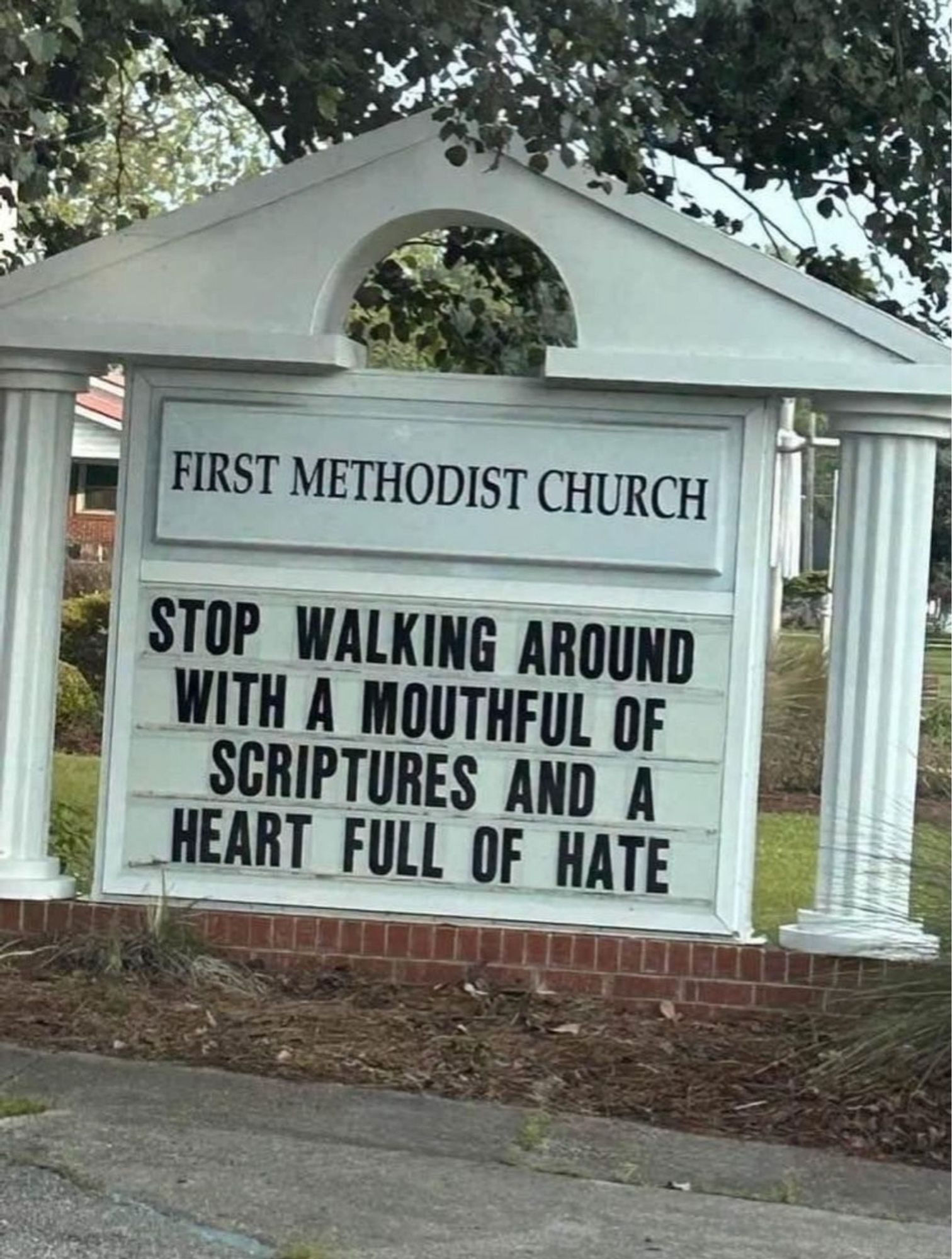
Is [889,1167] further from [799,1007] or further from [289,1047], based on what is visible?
[289,1047]

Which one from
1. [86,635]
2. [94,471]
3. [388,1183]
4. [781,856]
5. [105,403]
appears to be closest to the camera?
[388,1183]

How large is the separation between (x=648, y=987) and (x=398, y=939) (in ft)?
3.12

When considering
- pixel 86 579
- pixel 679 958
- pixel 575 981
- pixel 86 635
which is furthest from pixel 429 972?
pixel 86 579

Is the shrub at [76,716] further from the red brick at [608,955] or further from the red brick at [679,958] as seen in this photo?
the red brick at [679,958]

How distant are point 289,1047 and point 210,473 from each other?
2.24 meters

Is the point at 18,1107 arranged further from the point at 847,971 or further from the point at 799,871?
the point at 799,871

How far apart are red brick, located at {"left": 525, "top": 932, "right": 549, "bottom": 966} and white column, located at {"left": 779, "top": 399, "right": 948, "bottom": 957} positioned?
2.87 feet

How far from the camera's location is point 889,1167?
6.14m

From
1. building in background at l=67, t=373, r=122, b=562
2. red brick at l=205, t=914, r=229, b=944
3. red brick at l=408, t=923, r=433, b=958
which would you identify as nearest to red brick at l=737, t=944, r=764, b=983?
red brick at l=408, t=923, r=433, b=958

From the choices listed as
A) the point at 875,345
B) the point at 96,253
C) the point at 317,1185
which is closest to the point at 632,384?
the point at 875,345

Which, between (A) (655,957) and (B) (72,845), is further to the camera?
(B) (72,845)

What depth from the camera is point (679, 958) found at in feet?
25.3

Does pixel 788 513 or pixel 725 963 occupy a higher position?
pixel 788 513

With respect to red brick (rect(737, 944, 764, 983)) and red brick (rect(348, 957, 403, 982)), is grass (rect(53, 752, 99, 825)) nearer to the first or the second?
red brick (rect(348, 957, 403, 982))
